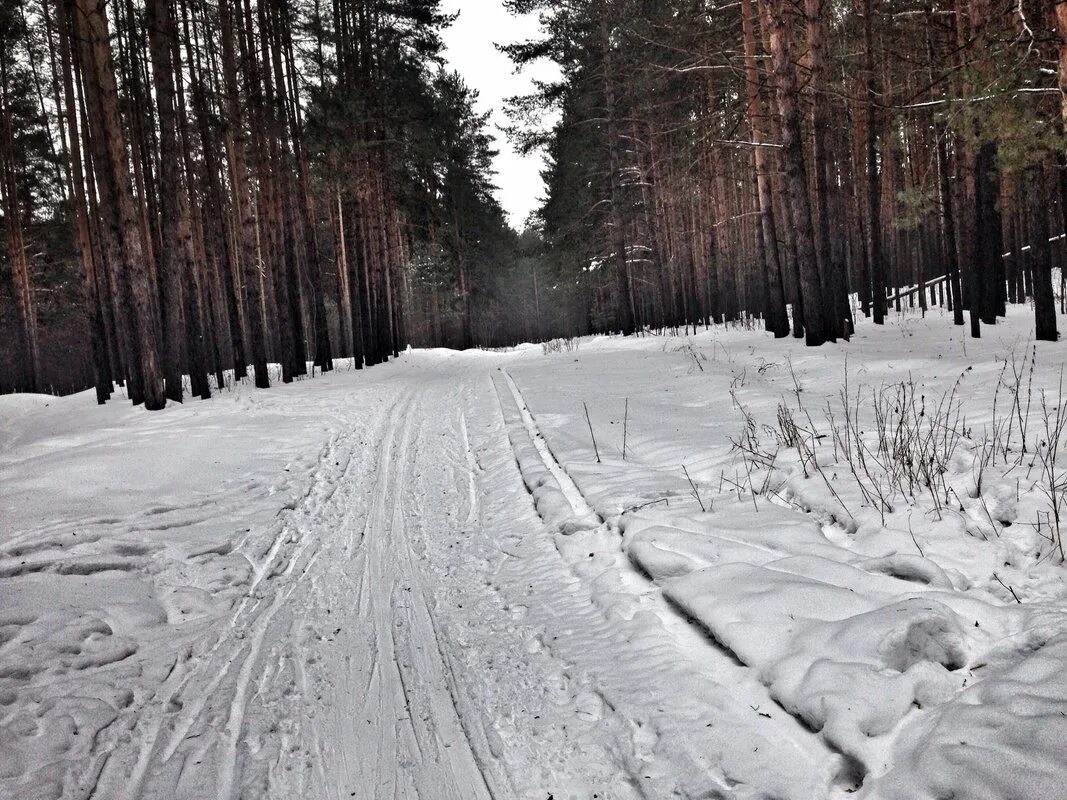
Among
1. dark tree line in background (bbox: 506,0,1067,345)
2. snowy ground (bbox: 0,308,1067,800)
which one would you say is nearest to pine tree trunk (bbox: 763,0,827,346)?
dark tree line in background (bbox: 506,0,1067,345)

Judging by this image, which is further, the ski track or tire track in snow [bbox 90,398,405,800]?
tire track in snow [bbox 90,398,405,800]

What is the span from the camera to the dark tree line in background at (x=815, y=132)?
1091 centimetres

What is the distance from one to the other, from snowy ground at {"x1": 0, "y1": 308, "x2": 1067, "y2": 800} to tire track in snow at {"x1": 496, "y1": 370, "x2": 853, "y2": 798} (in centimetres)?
1

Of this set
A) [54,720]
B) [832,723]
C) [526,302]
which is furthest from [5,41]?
[526,302]

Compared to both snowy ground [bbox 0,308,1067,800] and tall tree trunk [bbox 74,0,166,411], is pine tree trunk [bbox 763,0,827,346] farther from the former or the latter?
tall tree trunk [bbox 74,0,166,411]

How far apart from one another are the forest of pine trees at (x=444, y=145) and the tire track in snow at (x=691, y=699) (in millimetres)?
8597

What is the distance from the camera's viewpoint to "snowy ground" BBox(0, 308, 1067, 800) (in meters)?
2.14

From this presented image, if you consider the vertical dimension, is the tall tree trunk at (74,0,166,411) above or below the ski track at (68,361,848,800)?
above

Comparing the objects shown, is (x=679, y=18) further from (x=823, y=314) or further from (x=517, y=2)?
(x=517, y=2)

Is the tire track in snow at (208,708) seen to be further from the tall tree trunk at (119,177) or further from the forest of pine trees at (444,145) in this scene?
the forest of pine trees at (444,145)

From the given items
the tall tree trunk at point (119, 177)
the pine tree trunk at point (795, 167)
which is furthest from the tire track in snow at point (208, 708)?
the pine tree trunk at point (795, 167)

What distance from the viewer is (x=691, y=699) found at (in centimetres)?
246

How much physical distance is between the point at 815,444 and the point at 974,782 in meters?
4.08

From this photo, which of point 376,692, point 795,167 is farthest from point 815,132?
point 376,692
